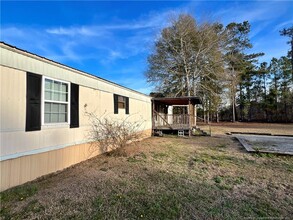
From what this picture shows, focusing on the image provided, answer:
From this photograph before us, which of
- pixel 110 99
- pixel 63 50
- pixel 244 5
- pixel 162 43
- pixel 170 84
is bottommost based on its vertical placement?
pixel 110 99

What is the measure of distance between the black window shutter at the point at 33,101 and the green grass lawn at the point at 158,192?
131 cm

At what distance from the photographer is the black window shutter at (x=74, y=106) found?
557 cm

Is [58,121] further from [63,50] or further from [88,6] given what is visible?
[63,50]

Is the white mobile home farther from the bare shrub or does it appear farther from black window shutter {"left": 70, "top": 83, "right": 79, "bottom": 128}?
the bare shrub

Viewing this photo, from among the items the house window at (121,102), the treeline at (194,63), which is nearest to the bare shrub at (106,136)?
the house window at (121,102)

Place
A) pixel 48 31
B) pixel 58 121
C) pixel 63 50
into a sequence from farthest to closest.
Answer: pixel 63 50 → pixel 48 31 → pixel 58 121

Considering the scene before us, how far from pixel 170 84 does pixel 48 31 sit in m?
13.2

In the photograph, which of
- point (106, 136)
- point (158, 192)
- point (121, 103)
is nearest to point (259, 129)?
point (121, 103)

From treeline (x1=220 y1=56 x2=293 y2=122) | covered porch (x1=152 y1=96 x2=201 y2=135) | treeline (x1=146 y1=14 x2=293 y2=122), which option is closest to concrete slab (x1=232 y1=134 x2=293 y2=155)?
covered porch (x1=152 y1=96 x2=201 y2=135)

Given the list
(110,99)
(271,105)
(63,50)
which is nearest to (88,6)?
(110,99)

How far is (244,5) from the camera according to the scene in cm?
1024

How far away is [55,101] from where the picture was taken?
16.4ft

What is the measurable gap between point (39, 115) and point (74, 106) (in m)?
1.26

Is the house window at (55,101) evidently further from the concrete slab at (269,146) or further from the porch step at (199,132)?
the porch step at (199,132)
